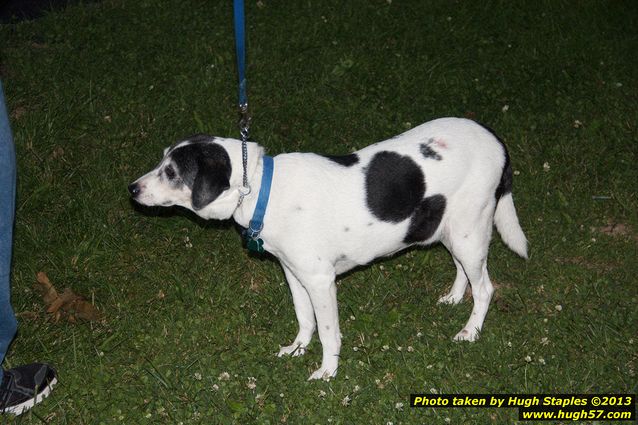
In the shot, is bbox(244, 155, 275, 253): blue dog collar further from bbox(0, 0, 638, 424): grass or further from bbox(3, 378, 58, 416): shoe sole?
bbox(3, 378, 58, 416): shoe sole

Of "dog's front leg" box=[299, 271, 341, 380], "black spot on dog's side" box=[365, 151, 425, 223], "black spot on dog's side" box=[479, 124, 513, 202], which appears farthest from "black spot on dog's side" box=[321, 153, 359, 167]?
"black spot on dog's side" box=[479, 124, 513, 202]

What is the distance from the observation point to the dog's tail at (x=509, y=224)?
5328 millimetres

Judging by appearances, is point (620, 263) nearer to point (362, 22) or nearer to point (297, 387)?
A: point (297, 387)

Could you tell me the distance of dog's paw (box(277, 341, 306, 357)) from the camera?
17.3 feet

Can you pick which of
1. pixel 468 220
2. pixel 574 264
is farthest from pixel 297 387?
pixel 574 264

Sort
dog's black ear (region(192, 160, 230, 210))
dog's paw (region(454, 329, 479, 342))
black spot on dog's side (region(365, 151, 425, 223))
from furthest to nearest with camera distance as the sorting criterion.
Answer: dog's paw (region(454, 329, 479, 342)) → black spot on dog's side (region(365, 151, 425, 223)) → dog's black ear (region(192, 160, 230, 210))

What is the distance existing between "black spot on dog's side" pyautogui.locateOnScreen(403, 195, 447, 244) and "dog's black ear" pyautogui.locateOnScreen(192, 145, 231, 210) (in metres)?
1.24

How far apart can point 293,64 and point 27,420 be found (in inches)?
178

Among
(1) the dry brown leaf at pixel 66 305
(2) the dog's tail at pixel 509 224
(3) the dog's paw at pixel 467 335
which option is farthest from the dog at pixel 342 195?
(1) the dry brown leaf at pixel 66 305

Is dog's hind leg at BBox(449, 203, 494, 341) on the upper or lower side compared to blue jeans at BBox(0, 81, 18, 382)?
lower

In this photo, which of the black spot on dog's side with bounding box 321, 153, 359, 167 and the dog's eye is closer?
the dog's eye

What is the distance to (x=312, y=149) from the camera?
702 cm

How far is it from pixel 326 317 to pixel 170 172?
1.37 m

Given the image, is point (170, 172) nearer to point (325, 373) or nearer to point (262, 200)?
point (262, 200)
